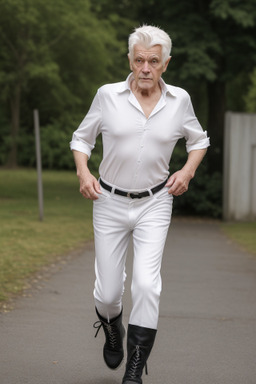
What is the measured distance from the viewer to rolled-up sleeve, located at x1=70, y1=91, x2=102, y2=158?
464 centimetres

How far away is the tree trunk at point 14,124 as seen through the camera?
3578cm

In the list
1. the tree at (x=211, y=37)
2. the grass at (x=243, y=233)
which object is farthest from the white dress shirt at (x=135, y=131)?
the tree at (x=211, y=37)

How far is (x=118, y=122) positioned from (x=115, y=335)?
136cm

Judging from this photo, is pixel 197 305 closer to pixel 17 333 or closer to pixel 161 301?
pixel 161 301

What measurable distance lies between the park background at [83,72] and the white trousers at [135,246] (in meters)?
2.93

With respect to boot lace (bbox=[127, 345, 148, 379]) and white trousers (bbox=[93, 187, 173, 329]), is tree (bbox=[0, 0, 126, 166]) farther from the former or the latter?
boot lace (bbox=[127, 345, 148, 379])

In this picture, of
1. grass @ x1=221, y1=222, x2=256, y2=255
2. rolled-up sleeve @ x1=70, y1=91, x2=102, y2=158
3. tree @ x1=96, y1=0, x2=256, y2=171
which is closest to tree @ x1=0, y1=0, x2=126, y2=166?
tree @ x1=96, y1=0, x2=256, y2=171

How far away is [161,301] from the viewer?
7770mm

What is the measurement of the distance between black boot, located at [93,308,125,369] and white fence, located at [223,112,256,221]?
47.2 feet

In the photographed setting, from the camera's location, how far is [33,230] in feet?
46.8

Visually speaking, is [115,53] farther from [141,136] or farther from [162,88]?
[141,136]

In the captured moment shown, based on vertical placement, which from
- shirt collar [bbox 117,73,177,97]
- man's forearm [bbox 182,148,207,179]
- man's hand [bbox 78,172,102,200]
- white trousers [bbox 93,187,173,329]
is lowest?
white trousers [bbox 93,187,173,329]

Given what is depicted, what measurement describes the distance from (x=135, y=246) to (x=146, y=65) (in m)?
1.04

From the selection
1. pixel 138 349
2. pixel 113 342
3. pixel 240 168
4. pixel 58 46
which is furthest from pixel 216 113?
pixel 138 349
